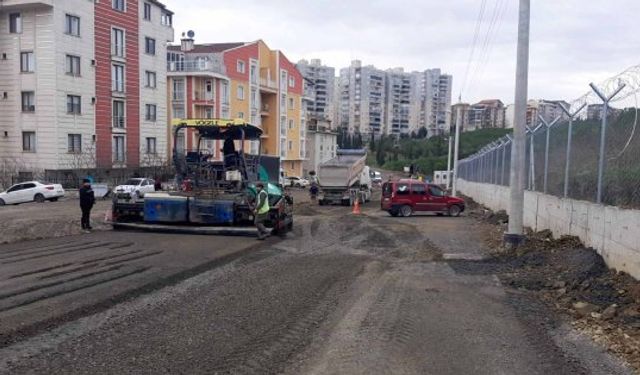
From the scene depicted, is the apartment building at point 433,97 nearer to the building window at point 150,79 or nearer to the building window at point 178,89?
the building window at point 178,89

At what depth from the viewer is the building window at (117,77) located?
5012 centimetres

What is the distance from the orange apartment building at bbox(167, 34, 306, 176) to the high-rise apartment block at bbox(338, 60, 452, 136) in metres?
65.3

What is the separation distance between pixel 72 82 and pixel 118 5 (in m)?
8.46

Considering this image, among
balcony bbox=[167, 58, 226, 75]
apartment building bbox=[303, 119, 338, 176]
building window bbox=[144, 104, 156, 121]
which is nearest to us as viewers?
building window bbox=[144, 104, 156, 121]

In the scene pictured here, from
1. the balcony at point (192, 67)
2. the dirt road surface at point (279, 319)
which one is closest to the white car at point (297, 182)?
the balcony at point (192, 67)

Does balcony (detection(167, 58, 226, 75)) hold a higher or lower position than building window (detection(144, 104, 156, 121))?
higher

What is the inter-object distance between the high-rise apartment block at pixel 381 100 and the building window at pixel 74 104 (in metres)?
105

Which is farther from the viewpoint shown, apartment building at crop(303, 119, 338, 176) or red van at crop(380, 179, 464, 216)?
apartment building at crop(303, 119, 338, 176)

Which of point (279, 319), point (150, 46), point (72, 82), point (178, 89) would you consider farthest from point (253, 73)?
point (279, 319)

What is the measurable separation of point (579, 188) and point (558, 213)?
1436 millimetres

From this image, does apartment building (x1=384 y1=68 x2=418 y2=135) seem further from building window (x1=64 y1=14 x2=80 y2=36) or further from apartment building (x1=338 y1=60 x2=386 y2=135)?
building window (x1=64 y1=14 x2=80 y2=36)

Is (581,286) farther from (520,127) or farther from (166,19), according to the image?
(166,19)

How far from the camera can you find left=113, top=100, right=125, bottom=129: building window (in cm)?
5071

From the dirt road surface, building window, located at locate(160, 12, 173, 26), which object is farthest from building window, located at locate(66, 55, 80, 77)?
the dirt road surface
